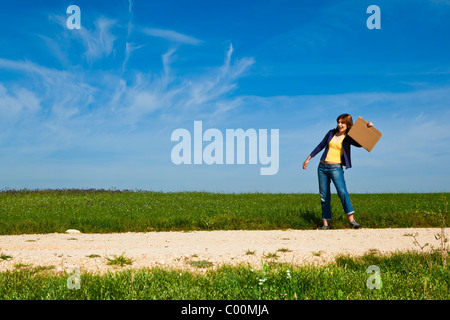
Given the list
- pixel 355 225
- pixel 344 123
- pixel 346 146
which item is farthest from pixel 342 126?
pixel 355 225

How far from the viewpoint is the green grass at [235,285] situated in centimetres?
443

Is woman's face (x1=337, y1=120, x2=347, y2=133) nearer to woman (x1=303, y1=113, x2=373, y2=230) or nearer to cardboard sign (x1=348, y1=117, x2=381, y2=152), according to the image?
woman (x1=303, y1=113, x2=373, y2=230)

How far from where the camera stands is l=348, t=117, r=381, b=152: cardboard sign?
10.4 meters

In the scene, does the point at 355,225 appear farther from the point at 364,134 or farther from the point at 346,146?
the point at 364,134

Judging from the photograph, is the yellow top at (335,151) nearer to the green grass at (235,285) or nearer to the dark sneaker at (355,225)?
the dark sneaker at (355,225)

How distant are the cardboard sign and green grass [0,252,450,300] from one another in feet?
16.9

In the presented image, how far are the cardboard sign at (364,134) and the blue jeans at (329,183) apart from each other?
0.84 meters

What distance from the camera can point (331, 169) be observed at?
1059cm

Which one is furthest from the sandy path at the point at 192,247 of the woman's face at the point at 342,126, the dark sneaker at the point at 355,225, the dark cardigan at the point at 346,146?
the woman's face at the point at 342,126

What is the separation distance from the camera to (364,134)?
10.4m

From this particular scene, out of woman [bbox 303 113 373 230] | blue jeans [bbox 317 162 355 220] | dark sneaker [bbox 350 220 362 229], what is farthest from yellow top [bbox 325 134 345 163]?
dark sneaker [bbox 350 220 362 229]
